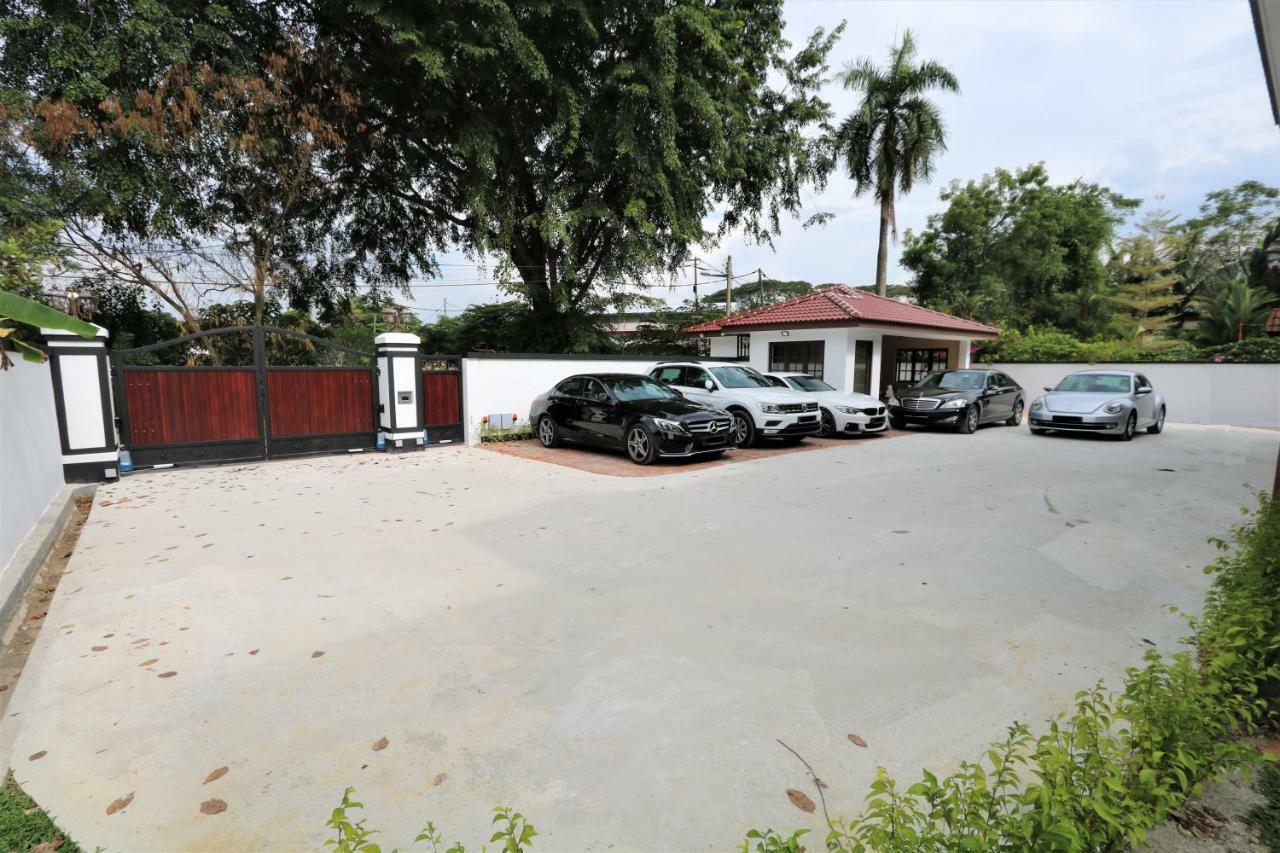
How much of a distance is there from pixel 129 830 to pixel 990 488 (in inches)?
338

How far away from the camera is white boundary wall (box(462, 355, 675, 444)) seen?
40.7 feet

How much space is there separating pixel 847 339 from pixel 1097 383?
18.6 ft

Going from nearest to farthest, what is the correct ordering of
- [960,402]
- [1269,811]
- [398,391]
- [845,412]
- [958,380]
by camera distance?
1. [1269,811]
2. [398,391]
3. [845,412]
4. [960,402]
5. [958,380]

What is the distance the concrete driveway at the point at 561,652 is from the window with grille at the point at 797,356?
1040 centimetres

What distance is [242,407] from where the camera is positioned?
9.84m

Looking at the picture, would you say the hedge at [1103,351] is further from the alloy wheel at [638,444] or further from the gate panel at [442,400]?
the gate panel at [442,400]

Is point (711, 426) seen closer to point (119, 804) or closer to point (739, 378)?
point (739, 378)

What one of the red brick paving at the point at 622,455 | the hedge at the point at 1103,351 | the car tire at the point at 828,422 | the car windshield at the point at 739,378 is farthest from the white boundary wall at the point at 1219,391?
the car windshield at the point at 739,378

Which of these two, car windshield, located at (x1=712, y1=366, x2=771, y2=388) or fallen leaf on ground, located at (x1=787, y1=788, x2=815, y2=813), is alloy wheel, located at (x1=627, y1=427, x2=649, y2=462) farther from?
fallen leaf on ground, located at (x1=787, y1=788, x2=815, y2=813)

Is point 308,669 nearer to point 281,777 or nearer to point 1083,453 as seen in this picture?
point 281,777

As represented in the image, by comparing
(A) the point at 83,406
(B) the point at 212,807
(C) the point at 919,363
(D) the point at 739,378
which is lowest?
(B) the point at 212,807

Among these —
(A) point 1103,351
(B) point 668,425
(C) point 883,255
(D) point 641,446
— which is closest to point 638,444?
(D) point 641,446

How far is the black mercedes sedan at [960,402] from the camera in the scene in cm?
1395

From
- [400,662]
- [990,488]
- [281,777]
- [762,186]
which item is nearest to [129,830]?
[281,777]
